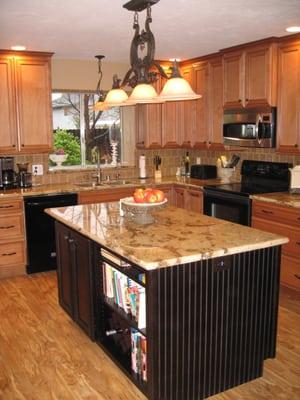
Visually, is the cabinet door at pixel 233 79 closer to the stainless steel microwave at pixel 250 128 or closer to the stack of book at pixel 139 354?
the stainless steel microwave at pixel 250 128

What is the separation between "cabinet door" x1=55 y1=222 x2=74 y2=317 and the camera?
3.45 meters

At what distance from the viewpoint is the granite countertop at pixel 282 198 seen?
13.3 ft

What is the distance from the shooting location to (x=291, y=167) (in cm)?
488

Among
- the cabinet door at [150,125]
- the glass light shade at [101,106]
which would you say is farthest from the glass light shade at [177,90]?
the cabinet door at [150,125]

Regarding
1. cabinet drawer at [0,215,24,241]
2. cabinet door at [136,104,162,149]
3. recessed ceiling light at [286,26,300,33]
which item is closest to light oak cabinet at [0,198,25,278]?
cabinet drawer at [0,215,24,241]

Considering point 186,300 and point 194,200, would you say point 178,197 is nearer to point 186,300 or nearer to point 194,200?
point 194,200

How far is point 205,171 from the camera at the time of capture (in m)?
5.78

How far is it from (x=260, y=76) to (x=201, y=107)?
1143mm

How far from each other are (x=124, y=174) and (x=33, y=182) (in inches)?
49.5

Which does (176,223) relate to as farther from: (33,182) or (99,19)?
(33,182)

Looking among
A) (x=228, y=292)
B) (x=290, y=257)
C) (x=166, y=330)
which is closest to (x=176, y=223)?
(x=228, y=292)

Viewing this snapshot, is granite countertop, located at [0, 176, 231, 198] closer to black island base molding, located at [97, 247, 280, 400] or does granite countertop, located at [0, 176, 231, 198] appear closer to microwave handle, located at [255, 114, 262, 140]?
microwave handle, located at [255, 114, 262, 140]

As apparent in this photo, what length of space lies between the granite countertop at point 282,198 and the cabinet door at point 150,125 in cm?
196

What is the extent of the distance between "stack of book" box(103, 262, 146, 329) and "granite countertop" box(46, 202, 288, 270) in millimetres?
232
